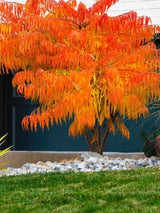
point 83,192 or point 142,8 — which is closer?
point 83,192

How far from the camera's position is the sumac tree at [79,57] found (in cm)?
688

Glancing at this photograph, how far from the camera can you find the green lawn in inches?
162

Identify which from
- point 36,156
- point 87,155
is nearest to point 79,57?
point 87,155

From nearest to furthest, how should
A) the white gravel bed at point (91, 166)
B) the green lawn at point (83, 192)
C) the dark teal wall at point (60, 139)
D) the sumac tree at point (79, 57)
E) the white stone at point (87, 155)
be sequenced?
the green lawn at point (83, 192), the sumac tree at point (79, 57), the white gravel bed at point (91, 166), the white stone at point (87, 155), the dark teal wall at point (60, 139)

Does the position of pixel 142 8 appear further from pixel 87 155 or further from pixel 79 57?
pixel 87 155

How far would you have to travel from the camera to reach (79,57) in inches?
272

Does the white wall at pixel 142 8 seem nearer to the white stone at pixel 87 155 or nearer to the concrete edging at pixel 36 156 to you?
the concrete edging at pixel 36 156

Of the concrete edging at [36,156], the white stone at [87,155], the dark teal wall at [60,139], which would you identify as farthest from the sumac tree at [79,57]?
the dark teal wall at [60,139]

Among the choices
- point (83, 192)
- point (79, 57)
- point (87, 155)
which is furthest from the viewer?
point (87, 155)

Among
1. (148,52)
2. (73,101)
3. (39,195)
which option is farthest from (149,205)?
(148,52)

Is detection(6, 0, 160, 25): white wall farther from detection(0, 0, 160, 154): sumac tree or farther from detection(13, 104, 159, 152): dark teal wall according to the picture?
detection(13, 104, 159, 152): dark teal wall

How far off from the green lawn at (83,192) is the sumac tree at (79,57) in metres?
1.36

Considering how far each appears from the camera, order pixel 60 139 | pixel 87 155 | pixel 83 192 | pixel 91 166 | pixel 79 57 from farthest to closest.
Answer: pixel 60 139, pixel 87 155, pixel 91 166, pixel 79 57, pixel 83 192

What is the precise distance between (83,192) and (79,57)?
9.04 ft
